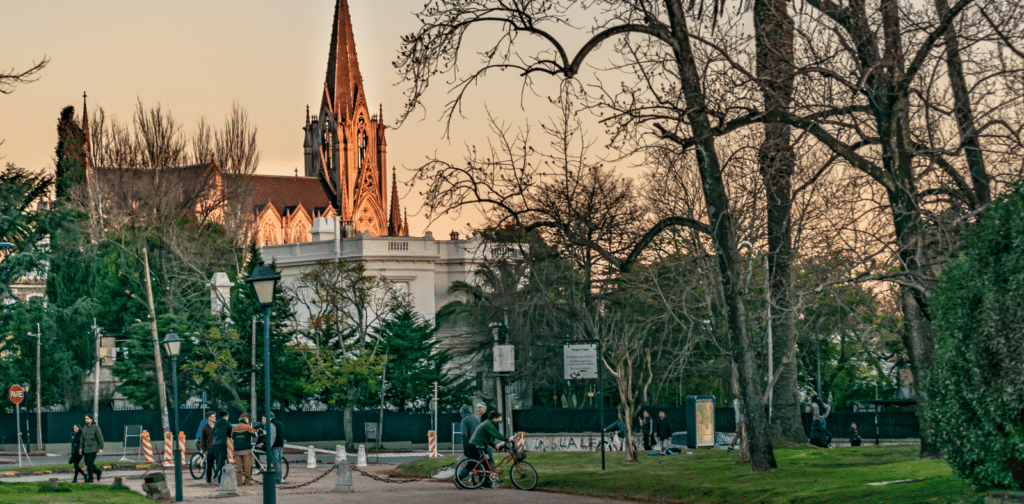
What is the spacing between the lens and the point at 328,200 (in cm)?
15088

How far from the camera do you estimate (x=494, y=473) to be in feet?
74.2

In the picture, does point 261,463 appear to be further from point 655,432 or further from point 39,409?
point 39,409

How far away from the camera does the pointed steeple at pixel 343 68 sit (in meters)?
141

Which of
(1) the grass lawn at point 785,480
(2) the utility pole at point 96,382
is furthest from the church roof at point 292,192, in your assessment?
(1) the grass lawn at point 785,480

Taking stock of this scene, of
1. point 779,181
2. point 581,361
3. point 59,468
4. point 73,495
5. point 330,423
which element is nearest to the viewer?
point 73,495

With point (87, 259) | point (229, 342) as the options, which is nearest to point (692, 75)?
point (229, 342)

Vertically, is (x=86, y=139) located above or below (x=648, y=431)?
above

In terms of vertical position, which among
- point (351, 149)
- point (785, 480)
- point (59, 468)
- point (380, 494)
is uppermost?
point (351, 149)

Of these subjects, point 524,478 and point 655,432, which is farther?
point 655,432

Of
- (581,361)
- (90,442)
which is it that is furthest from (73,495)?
(581,361)

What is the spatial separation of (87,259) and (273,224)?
7543 centimetres

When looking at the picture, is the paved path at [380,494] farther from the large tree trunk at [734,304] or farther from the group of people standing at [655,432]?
the group of people standing at [655,432]

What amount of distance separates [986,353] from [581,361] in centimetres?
1186

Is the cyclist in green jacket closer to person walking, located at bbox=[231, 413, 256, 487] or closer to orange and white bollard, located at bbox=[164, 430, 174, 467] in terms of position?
person walking, located at bbox=[231, 413, 256, 487]
